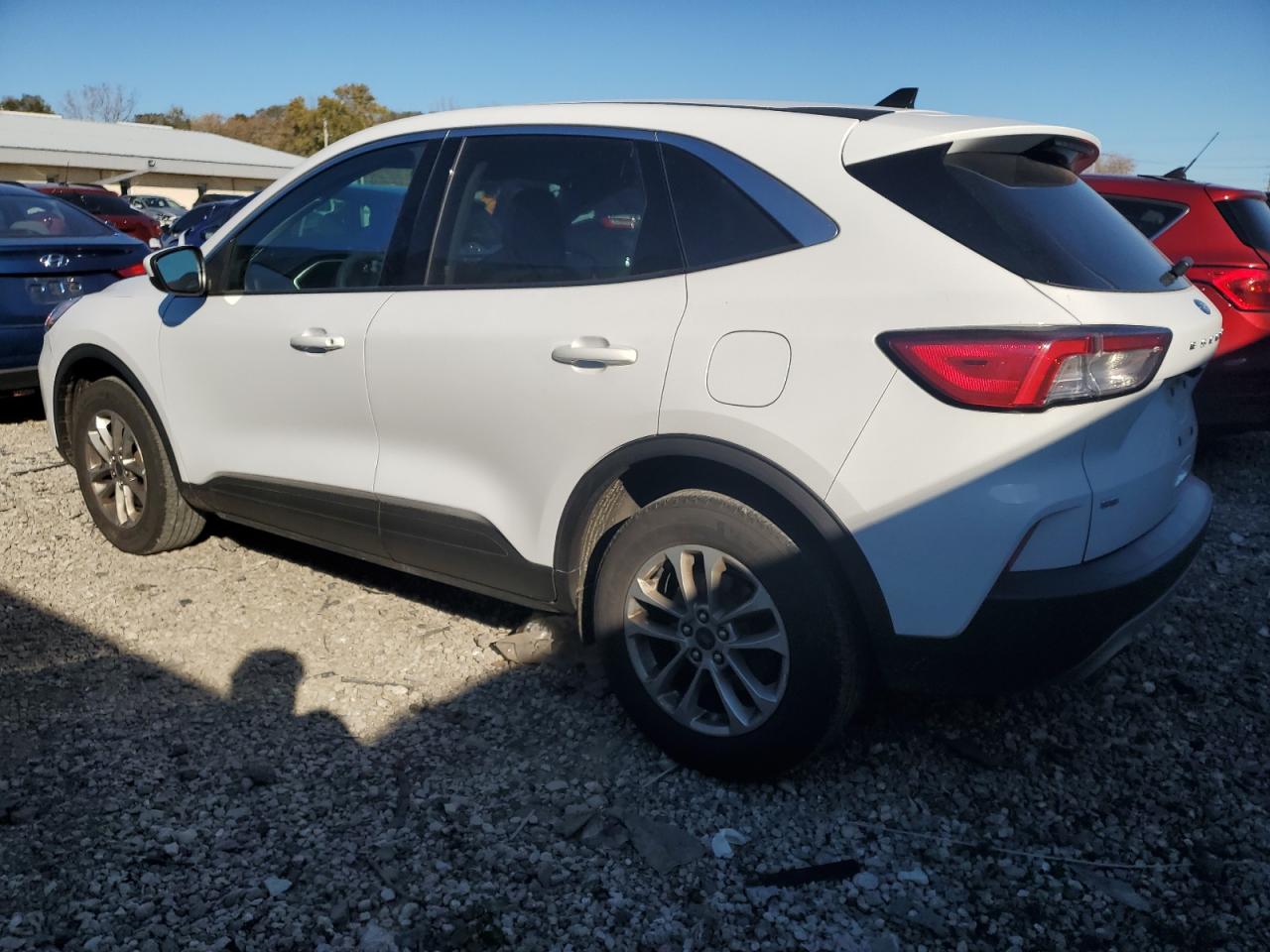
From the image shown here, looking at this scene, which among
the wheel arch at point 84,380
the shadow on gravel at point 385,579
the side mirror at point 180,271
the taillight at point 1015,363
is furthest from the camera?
the wheel arch at point 84,380

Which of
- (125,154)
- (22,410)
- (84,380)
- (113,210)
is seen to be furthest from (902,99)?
(125,154)

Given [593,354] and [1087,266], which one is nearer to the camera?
[1087,266]

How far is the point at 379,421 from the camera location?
3.55 m

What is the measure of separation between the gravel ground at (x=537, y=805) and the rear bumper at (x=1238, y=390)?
209 cm

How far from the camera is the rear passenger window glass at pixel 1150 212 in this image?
20.2ft

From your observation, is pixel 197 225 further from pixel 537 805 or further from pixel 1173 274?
pixel 1173 274

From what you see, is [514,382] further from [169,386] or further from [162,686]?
[169,386]

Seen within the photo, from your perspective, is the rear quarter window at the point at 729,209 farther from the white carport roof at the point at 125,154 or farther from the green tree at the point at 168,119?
the green tree at the point at 168,119

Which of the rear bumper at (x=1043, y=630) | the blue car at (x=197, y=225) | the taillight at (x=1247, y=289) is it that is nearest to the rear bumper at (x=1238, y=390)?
the taillight at (x=1247, y=289)

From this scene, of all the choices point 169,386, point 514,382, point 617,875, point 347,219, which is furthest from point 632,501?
point 169,386

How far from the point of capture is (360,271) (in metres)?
3.70

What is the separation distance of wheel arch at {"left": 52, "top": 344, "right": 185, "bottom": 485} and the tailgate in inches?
139

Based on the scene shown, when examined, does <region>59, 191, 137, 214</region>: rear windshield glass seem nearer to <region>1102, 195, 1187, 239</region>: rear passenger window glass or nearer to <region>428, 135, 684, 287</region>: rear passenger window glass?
<region>1102, 195, 1187, 239</region>: rear passenger window glass

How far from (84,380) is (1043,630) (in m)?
4.30
